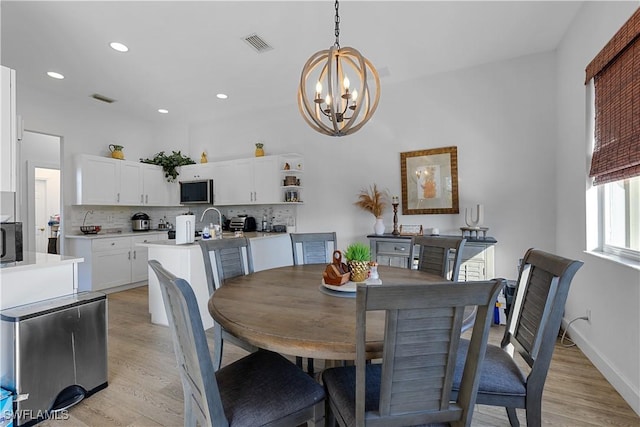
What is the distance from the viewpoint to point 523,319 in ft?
4.85

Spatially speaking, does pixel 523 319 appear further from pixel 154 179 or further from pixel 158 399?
pixel 154 179

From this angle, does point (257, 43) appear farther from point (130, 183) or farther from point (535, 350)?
point (130, 183)

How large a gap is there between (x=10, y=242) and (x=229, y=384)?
1.75 metres

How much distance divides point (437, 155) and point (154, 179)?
481 cm

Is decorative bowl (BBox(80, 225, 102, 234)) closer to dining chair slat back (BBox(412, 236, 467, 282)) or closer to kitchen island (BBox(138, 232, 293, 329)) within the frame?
kitchen island (BBox(138, 232, 293, 329))

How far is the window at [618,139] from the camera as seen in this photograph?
1840mm

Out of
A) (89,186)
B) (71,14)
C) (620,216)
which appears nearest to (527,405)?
(620,216)

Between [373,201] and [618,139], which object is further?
[373,201]

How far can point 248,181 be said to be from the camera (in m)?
4.97

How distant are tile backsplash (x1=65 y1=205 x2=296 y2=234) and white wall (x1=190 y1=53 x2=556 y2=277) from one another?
0.43 meters

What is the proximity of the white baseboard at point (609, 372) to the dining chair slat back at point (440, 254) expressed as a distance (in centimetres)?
114

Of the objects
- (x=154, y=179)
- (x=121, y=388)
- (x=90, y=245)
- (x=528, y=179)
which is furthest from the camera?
(x=154, y=179)

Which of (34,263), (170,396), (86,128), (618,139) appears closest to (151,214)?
(86,128)

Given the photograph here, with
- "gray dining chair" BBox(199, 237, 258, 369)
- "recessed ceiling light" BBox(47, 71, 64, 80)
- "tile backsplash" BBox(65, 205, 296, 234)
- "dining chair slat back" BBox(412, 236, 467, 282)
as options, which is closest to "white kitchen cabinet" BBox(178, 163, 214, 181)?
"tile backsplash" BBox(65, 205, 296, 234)
